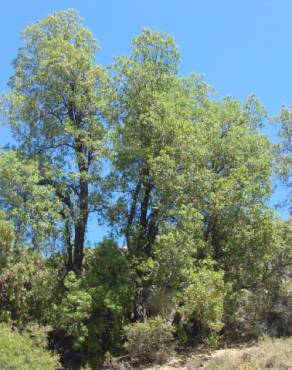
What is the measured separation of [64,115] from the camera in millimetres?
29734

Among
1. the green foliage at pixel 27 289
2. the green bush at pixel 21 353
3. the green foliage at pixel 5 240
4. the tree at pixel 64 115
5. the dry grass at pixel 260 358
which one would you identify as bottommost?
the dry grass at pixel 260 358

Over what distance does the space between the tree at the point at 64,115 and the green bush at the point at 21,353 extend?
243 inches

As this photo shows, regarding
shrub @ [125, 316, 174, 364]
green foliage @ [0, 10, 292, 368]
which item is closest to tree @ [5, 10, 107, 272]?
green foliage @ [0, 10, 292, 368]

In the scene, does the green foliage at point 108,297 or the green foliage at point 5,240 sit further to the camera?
the green foliage at point 108,297

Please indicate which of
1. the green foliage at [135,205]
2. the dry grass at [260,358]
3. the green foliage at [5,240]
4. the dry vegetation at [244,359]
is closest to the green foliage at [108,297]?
the green foliage at [135,205]

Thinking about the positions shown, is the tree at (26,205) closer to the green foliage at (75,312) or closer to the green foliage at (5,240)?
the green foliage at (5,240)

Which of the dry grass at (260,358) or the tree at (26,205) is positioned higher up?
the tree at (26,205)

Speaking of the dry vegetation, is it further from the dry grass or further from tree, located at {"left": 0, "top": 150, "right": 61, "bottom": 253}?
tree, located at {"left": 0, "top": 150, "right": 61, "bottom": 253}

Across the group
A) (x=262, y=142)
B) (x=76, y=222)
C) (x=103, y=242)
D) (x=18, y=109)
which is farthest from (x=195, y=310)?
(x=18, y=109)

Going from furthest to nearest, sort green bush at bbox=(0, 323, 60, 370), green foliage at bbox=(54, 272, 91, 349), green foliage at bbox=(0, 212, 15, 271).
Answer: green foliage at bbox=(54, 272, 91, 349) → green foliage at bbox=(0, 212, 15, 271) → green bush at bbox=(0, 323, 60, 370)

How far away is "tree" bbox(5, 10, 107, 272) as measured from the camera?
28109 mm

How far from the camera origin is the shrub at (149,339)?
77.3 feet

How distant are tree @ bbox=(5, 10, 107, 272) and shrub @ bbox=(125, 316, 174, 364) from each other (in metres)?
5.64

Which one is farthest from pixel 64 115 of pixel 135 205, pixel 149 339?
pixel 149 339
